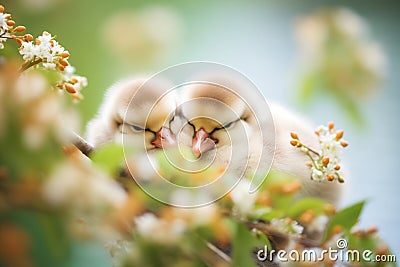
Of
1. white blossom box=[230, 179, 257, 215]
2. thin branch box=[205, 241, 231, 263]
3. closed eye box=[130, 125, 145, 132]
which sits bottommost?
thin branch box=[205, 241, 231, 263]

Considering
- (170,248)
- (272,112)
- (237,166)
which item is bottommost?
(170,248)

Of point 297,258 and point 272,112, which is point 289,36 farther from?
point 297,258

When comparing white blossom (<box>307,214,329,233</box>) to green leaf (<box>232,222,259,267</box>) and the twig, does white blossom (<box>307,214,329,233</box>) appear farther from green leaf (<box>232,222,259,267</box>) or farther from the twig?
the twig

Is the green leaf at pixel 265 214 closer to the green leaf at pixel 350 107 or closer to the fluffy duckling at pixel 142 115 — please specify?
the fluffy duckling at pixel 142 115

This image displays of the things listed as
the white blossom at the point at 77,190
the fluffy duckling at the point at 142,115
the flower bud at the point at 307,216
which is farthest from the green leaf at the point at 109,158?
the flower bud at the point at 307,216

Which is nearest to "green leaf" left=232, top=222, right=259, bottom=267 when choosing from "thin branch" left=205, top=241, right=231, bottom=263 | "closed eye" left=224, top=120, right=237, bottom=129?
"thin branch" left=205, top=241, right=231, bottom=263

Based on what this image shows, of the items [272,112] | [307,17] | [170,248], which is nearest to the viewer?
[170,248]

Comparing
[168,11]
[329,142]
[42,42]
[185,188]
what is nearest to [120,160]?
[185,188]
